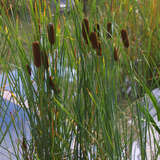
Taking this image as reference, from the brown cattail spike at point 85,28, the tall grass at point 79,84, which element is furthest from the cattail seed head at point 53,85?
the brown cattail spike at point 85,28

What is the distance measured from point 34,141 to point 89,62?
339mm

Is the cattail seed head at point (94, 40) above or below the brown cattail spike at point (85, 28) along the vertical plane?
below

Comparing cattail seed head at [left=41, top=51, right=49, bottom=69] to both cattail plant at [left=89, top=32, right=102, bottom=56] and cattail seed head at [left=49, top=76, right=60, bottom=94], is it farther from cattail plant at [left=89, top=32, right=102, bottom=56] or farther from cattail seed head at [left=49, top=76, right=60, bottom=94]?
cattail plant at [left=89, top=32, right=102, bottom=56]

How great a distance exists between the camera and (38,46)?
0.89m

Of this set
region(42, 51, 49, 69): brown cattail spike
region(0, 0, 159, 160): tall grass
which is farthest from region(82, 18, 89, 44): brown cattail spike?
region(42, 51, 49, 69): brown cattail spike

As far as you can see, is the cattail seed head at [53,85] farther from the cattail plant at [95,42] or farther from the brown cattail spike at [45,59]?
the cattail plant at [95,42]

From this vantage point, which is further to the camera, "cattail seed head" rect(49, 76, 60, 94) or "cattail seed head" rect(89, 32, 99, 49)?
"cattail seed head" rect(49, 76, 60, 94)

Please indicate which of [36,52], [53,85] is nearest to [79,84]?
[53,85]

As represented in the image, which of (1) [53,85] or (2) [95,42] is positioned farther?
(1) [53,85]

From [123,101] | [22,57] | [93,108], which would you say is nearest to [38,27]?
[22,57]

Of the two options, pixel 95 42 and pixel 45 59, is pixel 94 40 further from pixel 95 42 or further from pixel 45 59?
pixel 45 59

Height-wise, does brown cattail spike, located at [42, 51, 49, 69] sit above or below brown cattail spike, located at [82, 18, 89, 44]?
below

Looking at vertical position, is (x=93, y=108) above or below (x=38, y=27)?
below

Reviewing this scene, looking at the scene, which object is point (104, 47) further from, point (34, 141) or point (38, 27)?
point (34, 141)
